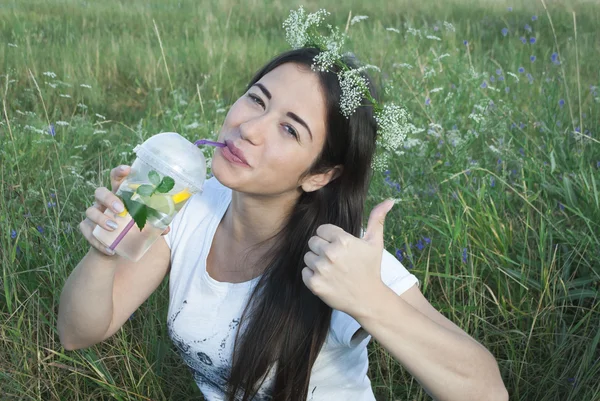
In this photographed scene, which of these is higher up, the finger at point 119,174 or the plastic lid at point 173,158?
the plastic lid at point 173,158

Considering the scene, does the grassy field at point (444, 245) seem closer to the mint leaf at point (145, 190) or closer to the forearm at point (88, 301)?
the forearm at point (88, 301)

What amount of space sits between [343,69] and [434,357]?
31.2 inches

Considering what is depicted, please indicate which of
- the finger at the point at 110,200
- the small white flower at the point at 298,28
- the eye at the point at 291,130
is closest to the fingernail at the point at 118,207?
the finger at the point at 110,200

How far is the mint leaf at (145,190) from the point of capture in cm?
152

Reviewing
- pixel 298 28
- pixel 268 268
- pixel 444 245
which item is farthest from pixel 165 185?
pixel 444 245

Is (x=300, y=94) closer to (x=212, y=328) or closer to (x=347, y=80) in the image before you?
(x=347, y=80)

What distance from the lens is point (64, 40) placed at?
549cm

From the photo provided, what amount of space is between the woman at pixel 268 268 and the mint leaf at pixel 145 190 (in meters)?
0.14

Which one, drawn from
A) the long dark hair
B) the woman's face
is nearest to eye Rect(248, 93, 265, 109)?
the woman's face

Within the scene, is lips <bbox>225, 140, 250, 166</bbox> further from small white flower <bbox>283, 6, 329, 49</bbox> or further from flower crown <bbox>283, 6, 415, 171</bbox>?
small white flower <bbox>283, 6, 329, 49</bbox>

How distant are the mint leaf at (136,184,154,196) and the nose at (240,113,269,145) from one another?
37cm

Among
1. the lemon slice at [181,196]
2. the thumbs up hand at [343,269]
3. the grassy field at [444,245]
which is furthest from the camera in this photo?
the grassy field at [444,245]

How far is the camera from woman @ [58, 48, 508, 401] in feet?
6.02

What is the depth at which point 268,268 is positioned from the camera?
6.59ft
